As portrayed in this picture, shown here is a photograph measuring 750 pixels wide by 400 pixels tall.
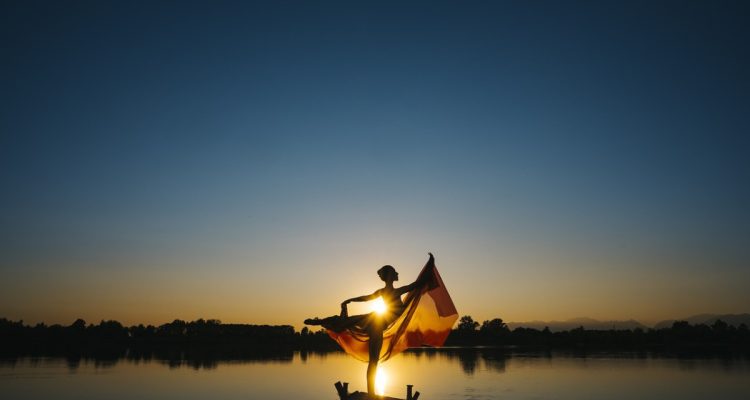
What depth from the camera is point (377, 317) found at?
33.1 ft

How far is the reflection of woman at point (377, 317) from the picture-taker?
9.88 meters

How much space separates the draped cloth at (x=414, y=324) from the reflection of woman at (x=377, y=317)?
0.06ft

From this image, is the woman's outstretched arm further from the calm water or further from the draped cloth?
the calm water

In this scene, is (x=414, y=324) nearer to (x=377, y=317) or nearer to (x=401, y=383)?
(x=377, y=317)

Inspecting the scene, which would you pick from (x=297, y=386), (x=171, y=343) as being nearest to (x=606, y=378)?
(x=297, y=386)

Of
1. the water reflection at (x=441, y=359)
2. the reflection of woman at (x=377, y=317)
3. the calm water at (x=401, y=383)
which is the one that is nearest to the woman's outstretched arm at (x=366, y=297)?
the reflection of woman at (x=377, y=317)

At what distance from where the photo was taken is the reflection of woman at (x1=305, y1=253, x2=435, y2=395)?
32.4 feet

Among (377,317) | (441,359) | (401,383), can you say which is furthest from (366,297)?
(441,359)

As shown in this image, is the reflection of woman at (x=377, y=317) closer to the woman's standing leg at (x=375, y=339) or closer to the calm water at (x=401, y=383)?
the woman's standing leg at (x=375, y=339)

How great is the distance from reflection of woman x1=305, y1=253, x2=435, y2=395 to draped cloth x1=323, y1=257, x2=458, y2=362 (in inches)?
0.7

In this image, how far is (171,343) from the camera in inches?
7598

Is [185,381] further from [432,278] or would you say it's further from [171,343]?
[171,343]

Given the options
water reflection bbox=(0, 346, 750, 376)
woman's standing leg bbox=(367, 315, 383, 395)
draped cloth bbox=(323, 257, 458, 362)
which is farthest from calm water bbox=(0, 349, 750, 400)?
woman's standing leg bbox=(367, 315, 383, 395)

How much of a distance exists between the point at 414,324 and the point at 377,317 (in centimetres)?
85
